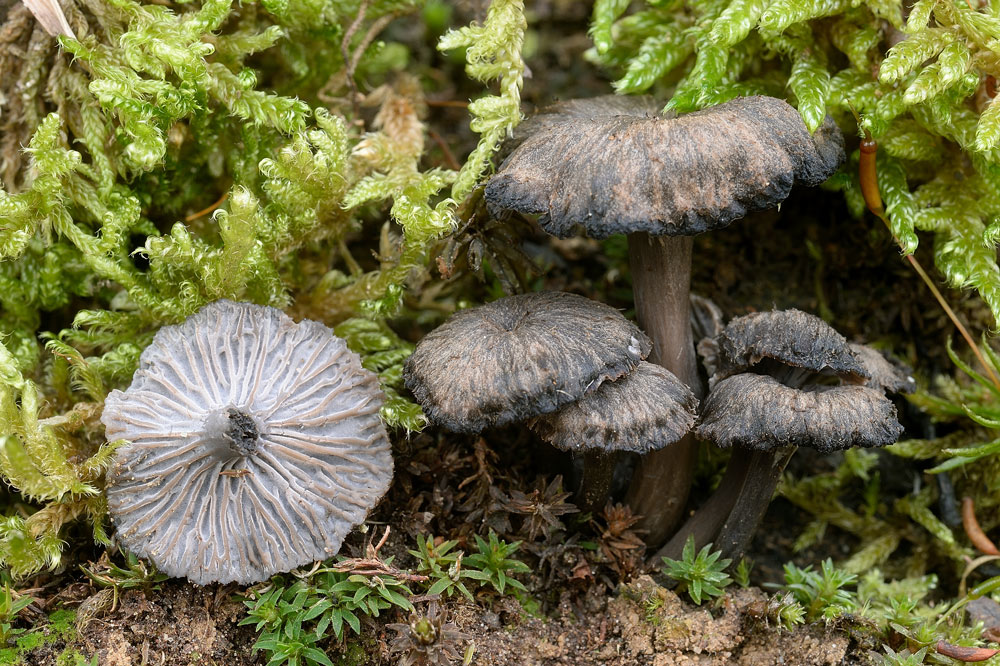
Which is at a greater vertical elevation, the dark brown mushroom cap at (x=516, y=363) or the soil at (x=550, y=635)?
the dark brown mushroom cap at (x=516, y=363)

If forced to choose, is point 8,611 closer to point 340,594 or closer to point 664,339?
point 340,594

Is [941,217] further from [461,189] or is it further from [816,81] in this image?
[461,189]

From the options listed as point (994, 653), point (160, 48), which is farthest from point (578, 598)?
point (160, 48)

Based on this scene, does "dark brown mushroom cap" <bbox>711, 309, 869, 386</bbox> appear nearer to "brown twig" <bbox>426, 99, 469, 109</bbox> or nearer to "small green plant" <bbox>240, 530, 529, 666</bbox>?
"small green plant" <bbox>240, 530, 529, 666</bbox>

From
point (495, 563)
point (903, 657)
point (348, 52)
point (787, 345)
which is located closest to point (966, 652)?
point (903, 657)

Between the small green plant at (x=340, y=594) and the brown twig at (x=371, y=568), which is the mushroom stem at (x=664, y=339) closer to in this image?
the small green plant at (x=340, y=594)

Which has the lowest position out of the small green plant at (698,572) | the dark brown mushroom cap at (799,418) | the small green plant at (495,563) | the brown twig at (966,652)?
the brown twig at (966,652)

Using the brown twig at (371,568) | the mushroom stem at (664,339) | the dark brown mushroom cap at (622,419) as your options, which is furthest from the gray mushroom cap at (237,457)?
the mushroom stem at (664,339)
